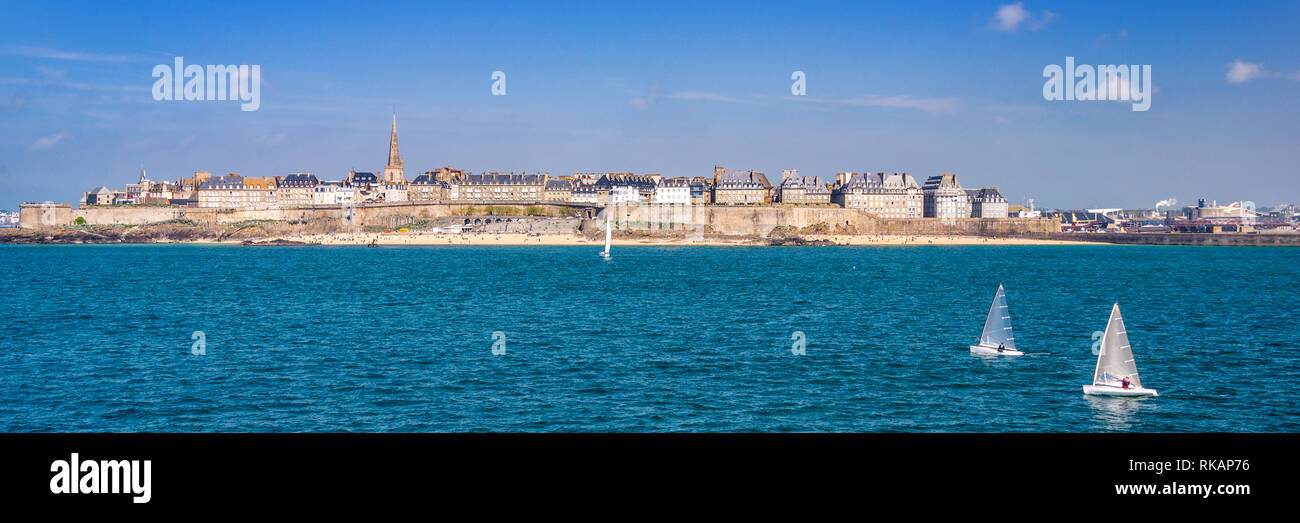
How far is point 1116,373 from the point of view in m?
21.6

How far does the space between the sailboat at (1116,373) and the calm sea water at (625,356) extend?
394 millimetres

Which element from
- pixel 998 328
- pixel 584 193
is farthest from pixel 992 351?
pixel 584 193

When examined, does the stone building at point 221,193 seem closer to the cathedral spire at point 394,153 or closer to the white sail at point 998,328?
the cathedral spire at point 394,153

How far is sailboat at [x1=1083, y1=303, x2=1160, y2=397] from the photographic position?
69.4 ft

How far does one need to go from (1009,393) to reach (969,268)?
59892 mm

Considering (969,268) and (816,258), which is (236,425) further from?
(816,258)

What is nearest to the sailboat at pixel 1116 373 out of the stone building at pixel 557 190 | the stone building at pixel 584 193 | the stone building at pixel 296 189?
the stone building at pixel 584 193

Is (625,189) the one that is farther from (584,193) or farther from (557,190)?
(557,190)

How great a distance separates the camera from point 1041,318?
4034 cm

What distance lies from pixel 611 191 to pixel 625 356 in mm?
121874

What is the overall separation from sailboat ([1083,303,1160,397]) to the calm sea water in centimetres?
39

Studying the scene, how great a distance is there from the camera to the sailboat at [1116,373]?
21.2m

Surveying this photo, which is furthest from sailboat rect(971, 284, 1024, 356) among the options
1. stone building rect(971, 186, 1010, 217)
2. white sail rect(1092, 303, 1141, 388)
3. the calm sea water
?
stone building rect(971, 186, 1010, 217)
